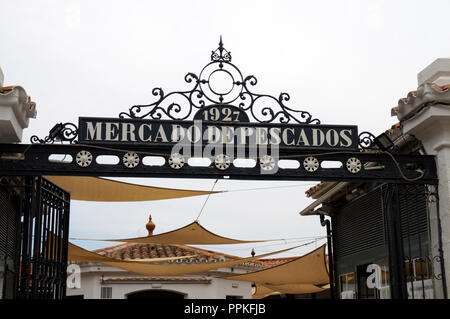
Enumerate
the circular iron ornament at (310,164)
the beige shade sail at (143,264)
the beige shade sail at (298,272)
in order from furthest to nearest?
the beige shade sail at (298,272), the beige shade sail at (143,264), the circular iron ornament at (310,164)

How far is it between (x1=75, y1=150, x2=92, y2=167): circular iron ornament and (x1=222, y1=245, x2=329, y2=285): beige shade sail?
20.0 ft

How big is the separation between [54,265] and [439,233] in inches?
163

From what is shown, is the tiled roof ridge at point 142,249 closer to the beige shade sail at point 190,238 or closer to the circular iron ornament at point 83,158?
the beige shade sail at point 190,238

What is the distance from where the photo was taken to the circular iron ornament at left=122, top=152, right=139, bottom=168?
604 cm

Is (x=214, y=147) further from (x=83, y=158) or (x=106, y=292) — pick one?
(x=106, y=292)

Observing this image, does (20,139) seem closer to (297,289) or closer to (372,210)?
(372,210)

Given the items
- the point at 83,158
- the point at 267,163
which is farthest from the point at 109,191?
the point at 267,163

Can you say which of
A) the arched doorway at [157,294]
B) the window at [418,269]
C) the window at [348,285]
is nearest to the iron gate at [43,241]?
the window at [418,269]

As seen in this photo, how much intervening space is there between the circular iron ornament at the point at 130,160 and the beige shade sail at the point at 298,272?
5821 millimetres

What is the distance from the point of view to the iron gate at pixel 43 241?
5715 mm

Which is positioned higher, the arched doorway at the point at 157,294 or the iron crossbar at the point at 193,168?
the iron crossbar at the point at 193,168

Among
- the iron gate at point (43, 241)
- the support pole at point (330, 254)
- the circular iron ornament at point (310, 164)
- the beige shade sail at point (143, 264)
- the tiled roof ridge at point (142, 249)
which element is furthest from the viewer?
the tiled roof ridge at point (142, 249)

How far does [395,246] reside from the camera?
20.3ft
